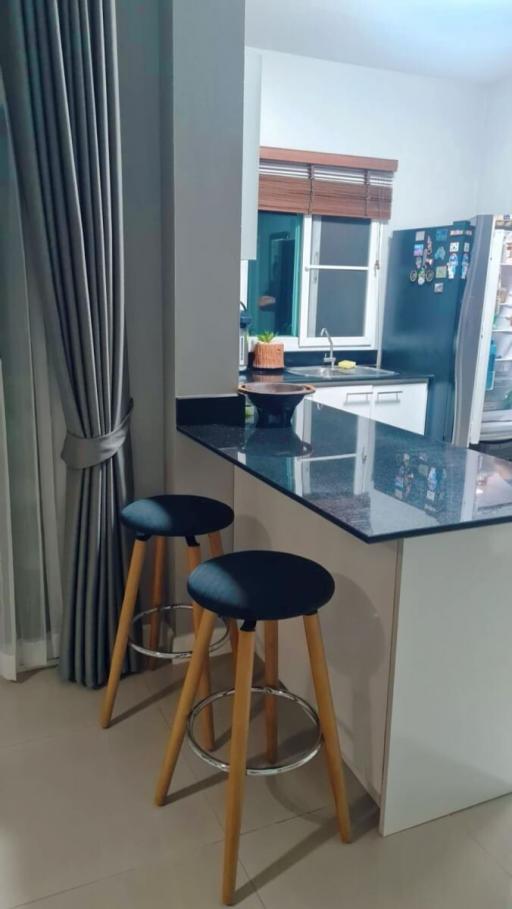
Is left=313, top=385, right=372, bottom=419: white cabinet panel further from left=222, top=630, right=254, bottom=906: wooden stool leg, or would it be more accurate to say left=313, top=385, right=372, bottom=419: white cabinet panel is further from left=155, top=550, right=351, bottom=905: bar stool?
left=222, top=630, right=254, bottom=906: wooden stool leg

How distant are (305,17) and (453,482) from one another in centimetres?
268

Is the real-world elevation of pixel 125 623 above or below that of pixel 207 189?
below

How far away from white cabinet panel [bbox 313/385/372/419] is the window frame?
66 cm

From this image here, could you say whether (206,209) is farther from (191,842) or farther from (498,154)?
(498,154)

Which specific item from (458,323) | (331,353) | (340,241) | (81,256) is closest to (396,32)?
(340,241)

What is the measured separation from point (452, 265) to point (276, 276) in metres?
1.07

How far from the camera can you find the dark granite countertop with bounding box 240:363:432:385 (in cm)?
379

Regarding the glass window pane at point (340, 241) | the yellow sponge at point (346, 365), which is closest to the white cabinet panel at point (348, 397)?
the yellow sponge at point (346, 365)

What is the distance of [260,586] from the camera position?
1.54 meters

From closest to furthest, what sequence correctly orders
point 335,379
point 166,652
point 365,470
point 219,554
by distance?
1. point 365,470
2. point 219,554
3. point 166,652
4. point 335,379

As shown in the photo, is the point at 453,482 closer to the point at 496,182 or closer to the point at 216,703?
the point at 216,703

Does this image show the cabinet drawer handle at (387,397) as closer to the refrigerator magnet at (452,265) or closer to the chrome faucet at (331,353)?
the chrome faucet at (331,353)

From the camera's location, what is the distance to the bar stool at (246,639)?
147 centimetres

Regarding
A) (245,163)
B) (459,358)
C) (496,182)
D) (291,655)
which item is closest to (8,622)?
(291,655)
